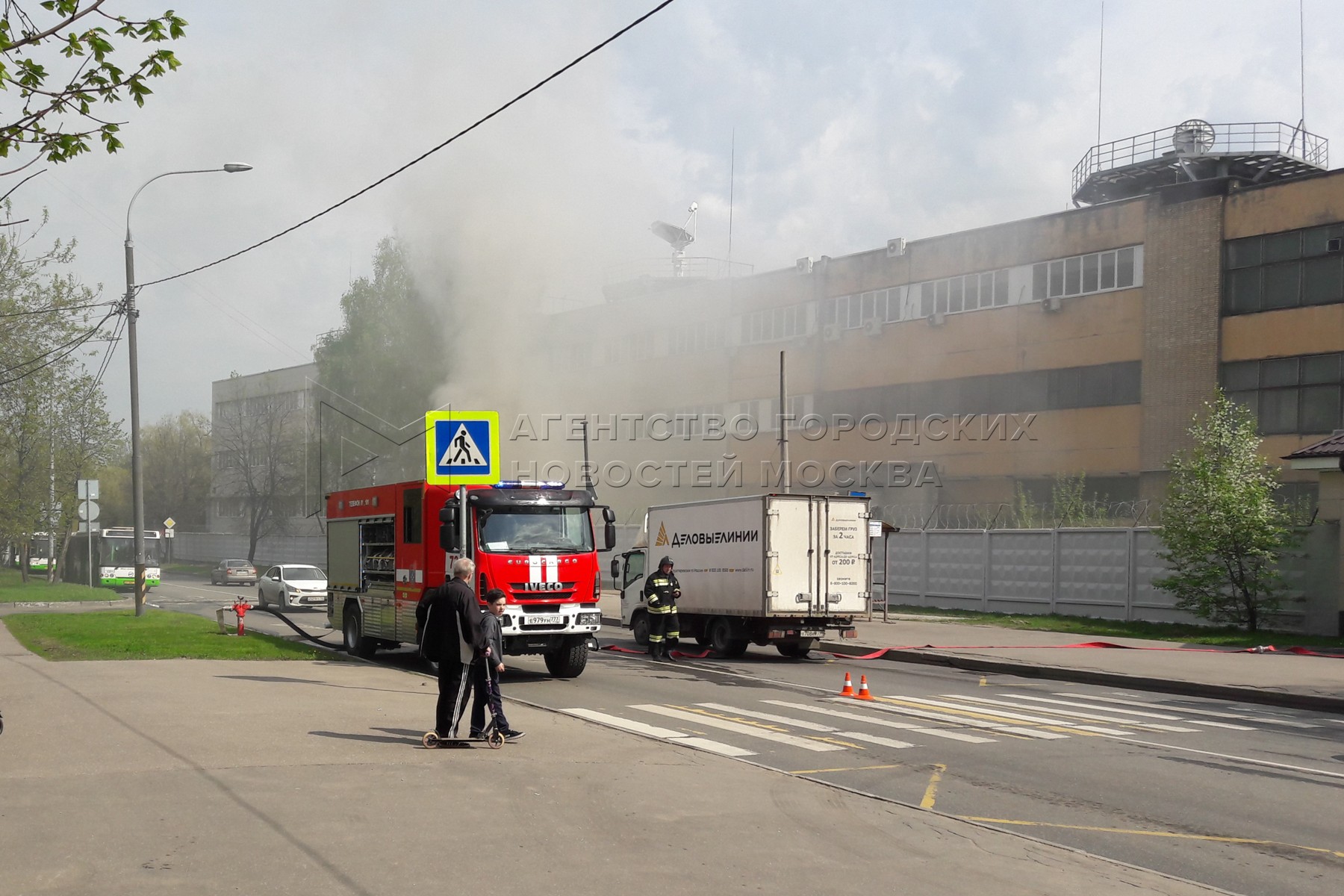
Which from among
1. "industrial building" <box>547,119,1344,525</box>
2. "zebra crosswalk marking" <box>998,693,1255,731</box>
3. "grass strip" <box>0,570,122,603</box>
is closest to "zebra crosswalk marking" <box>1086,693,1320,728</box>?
"zebra crosswalk marking" <box>998,693,1255,731</box>

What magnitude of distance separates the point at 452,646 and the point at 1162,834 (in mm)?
5214

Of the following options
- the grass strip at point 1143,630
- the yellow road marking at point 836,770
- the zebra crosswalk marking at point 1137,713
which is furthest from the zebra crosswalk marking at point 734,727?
the grass strip at point 1143,630

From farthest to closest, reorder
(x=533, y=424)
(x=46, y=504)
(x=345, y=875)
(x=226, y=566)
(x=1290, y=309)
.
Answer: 1. (x=226, y=566)
2. (x=533, y=424)
3. (x=46, y=504)
4. (x=1290, y=309)
5. (x=345, y=875)

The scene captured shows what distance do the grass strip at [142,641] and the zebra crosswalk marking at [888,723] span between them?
7.57 metres

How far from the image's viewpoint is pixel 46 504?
38.2 m

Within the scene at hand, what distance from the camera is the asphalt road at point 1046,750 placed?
6727 millimetres

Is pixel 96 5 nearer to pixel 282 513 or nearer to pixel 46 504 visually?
pixel 46 504

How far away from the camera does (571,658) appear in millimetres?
15102

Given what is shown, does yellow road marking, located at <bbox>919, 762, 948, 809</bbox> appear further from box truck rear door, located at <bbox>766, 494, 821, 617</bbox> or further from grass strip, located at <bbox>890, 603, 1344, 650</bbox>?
grass strip, located at <bbox>890, 603, 1344, 650</bbox>

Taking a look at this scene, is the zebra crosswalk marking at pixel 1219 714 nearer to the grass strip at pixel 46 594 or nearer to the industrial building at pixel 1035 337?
the industrial building at pixel 1035 337

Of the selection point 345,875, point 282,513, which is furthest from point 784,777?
point 282,513

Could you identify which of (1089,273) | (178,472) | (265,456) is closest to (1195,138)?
(1089,273)

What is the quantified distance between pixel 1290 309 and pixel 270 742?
33.9m

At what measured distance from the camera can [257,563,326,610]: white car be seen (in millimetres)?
31828
